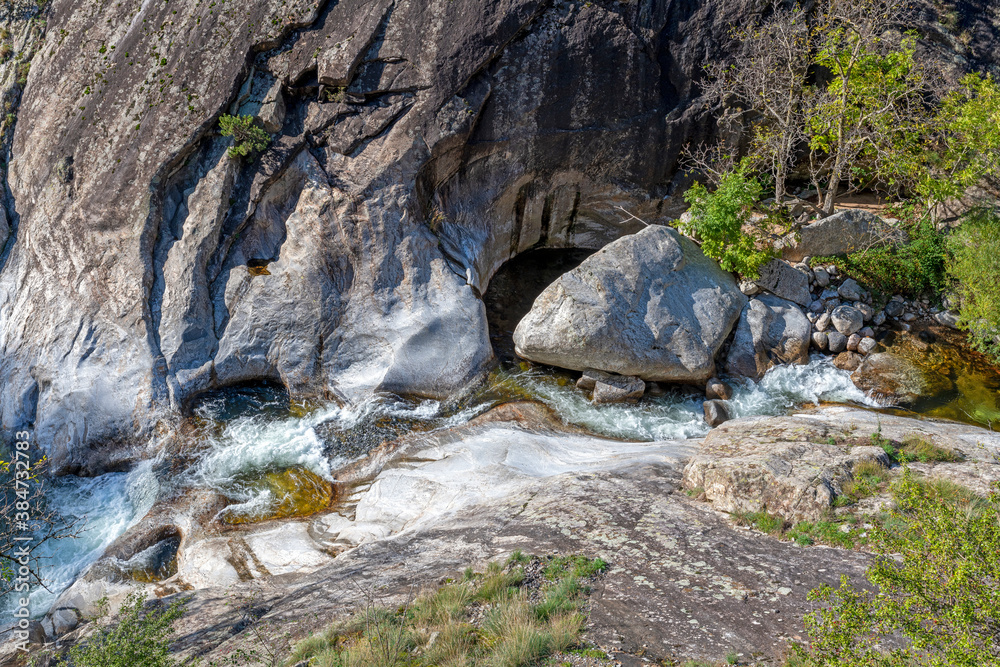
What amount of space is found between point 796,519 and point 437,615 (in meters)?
5.01

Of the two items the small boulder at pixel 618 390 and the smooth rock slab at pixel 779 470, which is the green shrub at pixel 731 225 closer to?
the small boulder at pixel 618 390

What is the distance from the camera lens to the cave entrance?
51.6 ft

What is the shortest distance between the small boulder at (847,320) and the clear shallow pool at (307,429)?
0.91 meters

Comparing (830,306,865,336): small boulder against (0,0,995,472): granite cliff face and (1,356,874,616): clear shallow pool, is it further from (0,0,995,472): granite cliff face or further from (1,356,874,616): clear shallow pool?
(0,0,995,472): granite cliff face

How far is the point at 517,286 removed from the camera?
57.5ft

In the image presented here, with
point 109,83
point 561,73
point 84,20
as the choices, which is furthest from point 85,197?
point 561,73

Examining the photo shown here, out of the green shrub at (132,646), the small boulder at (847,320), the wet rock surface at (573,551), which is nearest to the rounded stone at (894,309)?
the small boulder at (847,320)

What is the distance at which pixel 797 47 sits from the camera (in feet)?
49.8

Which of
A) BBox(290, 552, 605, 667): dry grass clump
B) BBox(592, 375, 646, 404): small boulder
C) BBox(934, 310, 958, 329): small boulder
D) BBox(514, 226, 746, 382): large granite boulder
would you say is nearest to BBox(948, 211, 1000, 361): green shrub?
BBox(934, 310, 958, 329): small boulder

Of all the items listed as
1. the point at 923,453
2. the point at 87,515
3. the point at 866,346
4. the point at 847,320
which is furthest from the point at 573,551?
the point at 847,320

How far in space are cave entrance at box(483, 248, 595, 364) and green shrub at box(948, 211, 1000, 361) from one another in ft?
30.3

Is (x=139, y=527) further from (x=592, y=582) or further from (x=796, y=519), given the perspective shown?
(x=796, y=519)

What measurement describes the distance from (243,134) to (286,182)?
1.43 meters

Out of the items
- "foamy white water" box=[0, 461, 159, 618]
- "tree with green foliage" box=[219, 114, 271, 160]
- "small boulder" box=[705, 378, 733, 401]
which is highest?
"tree with green foliage" box=[219, 114, 271, 160]
